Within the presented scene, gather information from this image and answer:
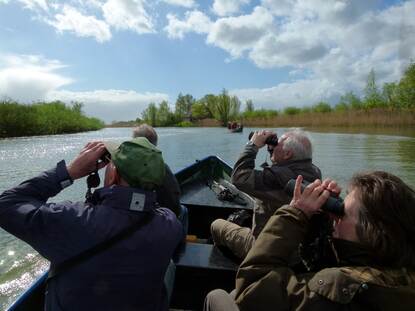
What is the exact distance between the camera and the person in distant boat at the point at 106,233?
3.93ft

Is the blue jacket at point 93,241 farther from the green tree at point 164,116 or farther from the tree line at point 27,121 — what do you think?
the green tree at point 164,116

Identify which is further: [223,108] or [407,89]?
[223,108]

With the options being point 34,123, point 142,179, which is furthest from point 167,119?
point 142,179

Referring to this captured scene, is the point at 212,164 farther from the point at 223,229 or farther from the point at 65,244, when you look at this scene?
the point at 65,244

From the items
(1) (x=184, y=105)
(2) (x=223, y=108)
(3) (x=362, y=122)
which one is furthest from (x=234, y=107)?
(3) (x=362, y=122)

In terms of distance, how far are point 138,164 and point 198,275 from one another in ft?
4.01

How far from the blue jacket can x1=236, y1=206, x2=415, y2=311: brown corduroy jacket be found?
0.34 meters

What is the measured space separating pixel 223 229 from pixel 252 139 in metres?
0.65

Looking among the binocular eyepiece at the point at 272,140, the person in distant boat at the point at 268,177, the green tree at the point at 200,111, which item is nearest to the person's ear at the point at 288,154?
the person in distant boat at the point at 268,177

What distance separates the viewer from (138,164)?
1.28 metres

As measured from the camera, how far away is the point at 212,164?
239 inches

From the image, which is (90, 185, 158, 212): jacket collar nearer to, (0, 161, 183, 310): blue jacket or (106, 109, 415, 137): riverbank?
(0, 161, 183, 310): blue jacket

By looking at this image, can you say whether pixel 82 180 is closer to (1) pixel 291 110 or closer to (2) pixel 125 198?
(2) pixel 125 198

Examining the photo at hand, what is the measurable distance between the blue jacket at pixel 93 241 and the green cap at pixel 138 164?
0.16ft
